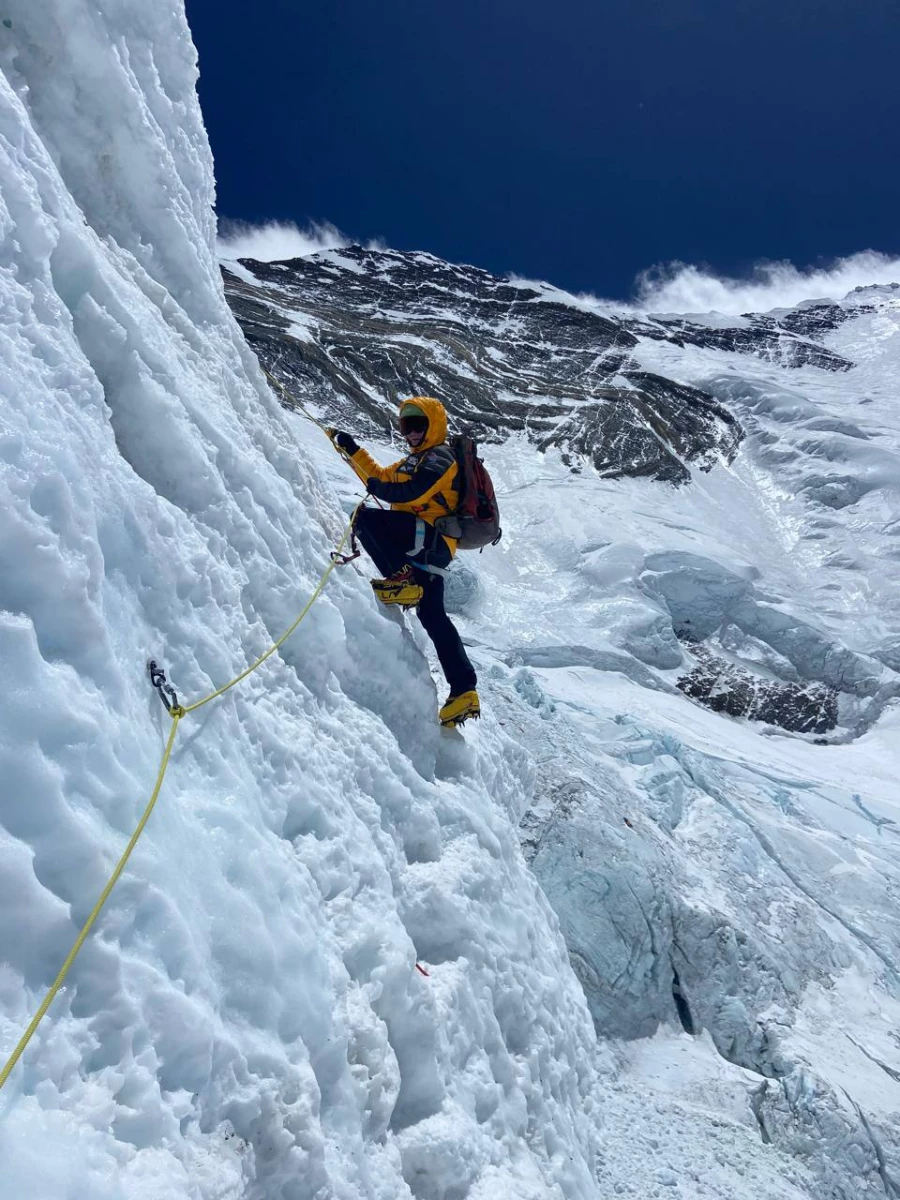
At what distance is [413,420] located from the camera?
516 cm

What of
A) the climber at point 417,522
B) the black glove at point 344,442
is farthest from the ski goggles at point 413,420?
the black glove at point 344,442

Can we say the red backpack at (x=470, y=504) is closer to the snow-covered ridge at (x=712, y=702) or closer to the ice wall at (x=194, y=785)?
the ice wall at (x=194, y=785)

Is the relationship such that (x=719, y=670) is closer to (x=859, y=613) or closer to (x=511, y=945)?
(x=859, y=613)

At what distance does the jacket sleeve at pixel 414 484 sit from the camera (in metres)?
5.08

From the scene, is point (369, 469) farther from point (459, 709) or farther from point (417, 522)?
point (459, 709)

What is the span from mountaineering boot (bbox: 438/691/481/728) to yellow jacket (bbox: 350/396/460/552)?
48.9 inches

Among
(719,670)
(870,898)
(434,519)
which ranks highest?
(719,670)

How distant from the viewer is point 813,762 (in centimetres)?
2134

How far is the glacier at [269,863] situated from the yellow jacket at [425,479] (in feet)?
1.63

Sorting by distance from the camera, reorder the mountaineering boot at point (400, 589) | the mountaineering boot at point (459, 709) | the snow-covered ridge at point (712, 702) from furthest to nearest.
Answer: the snow-covered ridge at point (712, 702) → the mountaineering boot at point (459, 709) → the mountaineering boot at point (400, 589)

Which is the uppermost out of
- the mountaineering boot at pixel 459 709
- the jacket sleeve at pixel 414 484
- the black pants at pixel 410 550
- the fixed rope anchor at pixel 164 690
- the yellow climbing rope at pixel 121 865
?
the jacket sleeve at pixel 414 484

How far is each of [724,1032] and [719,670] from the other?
1982cm

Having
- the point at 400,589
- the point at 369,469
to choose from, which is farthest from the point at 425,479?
the point at 400,589

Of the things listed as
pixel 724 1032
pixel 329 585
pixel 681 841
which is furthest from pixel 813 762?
pixel 329 585
